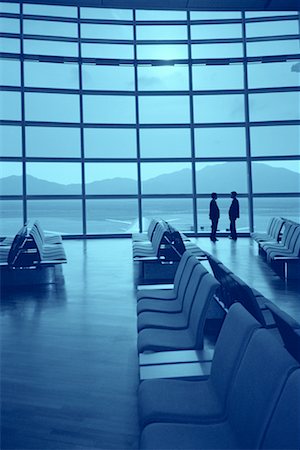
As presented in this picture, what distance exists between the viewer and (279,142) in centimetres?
1237

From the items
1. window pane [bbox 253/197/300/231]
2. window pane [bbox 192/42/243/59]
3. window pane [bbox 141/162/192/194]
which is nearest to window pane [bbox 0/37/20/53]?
window pane [bbox 141/162/192/194]

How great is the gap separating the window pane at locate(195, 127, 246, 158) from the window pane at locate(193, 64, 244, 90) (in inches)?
52.4

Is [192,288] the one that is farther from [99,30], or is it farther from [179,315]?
[99,30]

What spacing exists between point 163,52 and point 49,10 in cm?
357

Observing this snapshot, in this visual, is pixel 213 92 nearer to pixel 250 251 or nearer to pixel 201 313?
pixel 250 251

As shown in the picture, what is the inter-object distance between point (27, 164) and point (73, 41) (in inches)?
156

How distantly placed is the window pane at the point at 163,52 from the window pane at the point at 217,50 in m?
0.34

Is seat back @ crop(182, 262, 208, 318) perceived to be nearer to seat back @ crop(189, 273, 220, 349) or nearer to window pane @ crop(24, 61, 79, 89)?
seat back @ crop(189, 273, 220, 349)

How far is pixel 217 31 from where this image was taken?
12.6 meters

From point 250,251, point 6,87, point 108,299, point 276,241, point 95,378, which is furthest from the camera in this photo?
point 6,87

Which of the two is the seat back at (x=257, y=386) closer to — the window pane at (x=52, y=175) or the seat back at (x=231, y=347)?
the seat back at (x=231, y=347)

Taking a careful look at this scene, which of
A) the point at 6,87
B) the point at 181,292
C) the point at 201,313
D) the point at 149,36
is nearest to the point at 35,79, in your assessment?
the point at 6,87

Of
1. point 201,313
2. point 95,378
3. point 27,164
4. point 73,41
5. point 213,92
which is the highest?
point 73,41

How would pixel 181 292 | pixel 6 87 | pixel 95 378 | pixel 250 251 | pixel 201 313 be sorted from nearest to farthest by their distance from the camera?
pixel 201 313 → pixel 95 378 → pixel 181 292 → pixel 250 251 → pixel 6 87
